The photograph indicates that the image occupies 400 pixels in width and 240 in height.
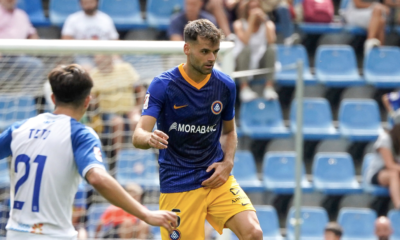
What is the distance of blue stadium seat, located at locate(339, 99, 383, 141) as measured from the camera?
8.98 m

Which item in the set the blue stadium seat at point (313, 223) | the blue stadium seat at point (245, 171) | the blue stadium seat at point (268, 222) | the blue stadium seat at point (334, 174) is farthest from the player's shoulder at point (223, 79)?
the blue stadium seat at point (334, 174)

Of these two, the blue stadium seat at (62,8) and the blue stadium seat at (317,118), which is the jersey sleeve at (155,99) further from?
the blue stadium seat at (62,8)

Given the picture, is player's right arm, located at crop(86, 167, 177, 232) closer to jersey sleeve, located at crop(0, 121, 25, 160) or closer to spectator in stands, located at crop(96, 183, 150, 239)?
→ jersey sleeve, located at crop(0, 121, 25, 160)

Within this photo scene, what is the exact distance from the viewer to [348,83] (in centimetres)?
944

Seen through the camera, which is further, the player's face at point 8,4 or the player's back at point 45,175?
the player's face at point 8,4

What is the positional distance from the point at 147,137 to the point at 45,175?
0.61m

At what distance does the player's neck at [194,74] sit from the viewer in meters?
3.99

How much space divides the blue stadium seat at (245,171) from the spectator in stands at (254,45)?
2.77 feet

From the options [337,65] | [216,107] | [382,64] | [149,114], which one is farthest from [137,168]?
[382,64]

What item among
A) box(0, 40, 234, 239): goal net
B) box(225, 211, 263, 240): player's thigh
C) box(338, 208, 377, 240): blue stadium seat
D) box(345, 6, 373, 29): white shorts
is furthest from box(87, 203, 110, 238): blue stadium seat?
box(345, 6, 373, 29): white shorts

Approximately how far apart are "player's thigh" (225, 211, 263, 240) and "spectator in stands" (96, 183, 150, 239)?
2.37m

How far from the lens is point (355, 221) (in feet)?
26.5

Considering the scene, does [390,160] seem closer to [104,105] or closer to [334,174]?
[334,174]

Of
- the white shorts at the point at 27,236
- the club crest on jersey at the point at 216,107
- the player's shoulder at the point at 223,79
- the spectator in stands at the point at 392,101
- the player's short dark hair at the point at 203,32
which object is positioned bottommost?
the spectator in stands at the point at 392,101
